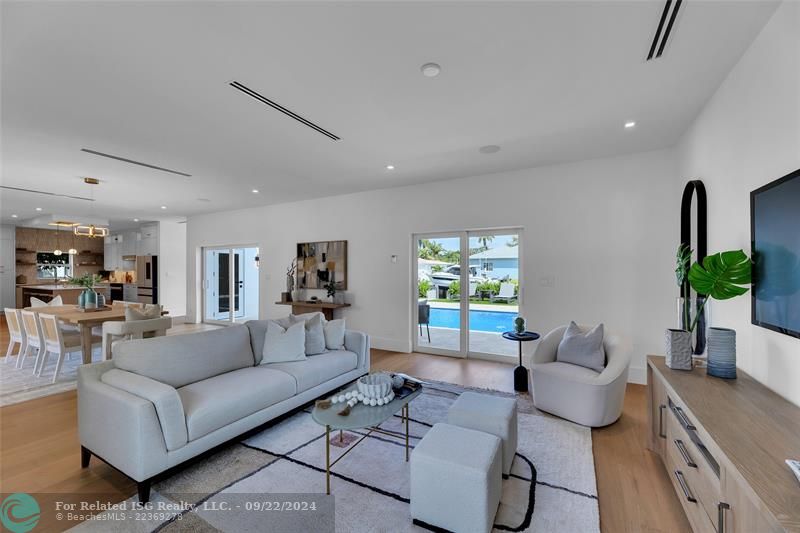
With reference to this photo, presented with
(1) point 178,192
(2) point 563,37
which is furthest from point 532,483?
(1) point 178,192

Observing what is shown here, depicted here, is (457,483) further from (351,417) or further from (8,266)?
(8,266)

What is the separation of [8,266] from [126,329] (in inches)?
364

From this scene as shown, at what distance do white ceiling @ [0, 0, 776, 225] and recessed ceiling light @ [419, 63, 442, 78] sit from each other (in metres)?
0.05

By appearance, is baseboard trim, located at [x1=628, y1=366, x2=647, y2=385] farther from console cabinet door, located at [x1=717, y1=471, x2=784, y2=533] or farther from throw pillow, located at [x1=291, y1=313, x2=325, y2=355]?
throw pillow, located at [x1=291, y1=313, x2=325, y2=355]

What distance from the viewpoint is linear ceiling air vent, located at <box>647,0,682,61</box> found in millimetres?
1755

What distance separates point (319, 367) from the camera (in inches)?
127

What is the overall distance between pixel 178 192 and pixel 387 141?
4.42 meters

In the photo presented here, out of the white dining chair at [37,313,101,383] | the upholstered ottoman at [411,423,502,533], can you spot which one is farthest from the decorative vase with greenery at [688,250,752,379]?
the white dining chair at [37,313,101,383]

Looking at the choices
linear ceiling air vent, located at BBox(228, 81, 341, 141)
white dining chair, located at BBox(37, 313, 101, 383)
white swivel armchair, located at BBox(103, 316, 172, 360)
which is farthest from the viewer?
white swivel armchair, located at BBox(103, 316, 172, 360)

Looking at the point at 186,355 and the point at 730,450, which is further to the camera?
the point at 186,355

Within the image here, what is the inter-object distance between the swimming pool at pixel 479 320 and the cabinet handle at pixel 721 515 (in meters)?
3.55

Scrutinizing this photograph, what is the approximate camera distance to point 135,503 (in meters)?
1.95

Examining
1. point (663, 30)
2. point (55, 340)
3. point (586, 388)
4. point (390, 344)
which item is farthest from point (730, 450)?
point (55, 340)

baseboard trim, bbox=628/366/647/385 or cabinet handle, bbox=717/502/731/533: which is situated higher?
cabinet handle, bbox=717/502/731/533
